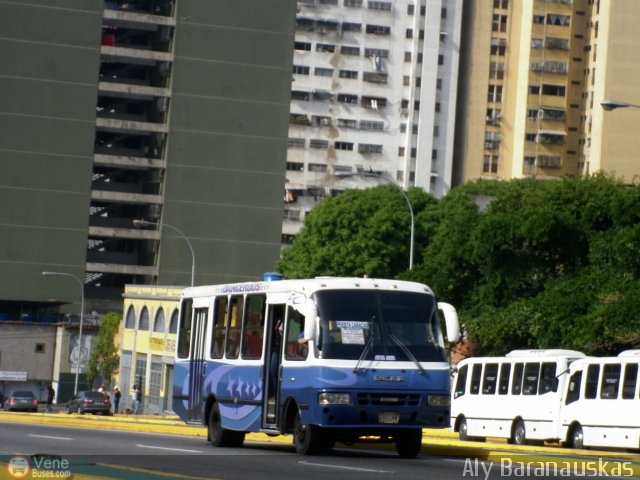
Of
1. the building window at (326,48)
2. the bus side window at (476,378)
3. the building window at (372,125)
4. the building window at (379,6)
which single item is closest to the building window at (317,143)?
the building window at (372,125)

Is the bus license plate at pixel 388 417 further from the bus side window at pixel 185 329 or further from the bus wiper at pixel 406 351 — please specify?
the bus side window at pixel 185 329

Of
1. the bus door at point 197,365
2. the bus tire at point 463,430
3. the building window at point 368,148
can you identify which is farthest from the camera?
the building window at point 368,148

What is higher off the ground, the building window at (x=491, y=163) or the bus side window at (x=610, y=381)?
the building window at (x=491, y=163)

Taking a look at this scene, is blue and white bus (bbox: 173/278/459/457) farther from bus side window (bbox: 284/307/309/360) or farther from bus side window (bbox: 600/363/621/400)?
bus side window (bbox: 600/363/621/400)

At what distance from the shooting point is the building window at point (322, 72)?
137 m

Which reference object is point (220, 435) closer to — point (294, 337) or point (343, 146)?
point (294, 337)

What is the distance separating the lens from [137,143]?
116438 millimetres

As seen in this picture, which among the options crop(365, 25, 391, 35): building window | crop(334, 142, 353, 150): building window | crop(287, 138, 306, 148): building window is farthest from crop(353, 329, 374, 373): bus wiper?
crop(365, 25, 391, 35): building window

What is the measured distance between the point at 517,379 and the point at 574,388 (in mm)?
3782

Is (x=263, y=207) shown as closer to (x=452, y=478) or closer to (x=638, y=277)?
(x=638, y=277)


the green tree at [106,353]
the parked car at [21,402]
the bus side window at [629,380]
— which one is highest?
the bus side window at [629,380]

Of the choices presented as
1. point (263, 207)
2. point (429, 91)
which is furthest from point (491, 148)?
point (263, 207)

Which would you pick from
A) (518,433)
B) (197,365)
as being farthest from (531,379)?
(197,365)

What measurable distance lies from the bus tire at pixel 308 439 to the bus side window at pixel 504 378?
20308 mm
